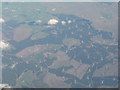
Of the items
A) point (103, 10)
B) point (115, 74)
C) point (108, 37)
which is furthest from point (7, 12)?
point (115, 74)

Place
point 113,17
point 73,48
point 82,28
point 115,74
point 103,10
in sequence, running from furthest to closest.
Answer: point 103,10 < point 113,17 < point 82,28 < point 73,48 < point 115,74

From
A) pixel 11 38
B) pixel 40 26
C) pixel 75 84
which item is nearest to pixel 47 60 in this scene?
pixel 75 84

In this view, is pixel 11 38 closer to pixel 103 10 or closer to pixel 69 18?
pixel 69 18

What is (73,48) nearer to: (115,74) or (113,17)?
(115,74)

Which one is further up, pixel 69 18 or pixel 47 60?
pixel 69 18

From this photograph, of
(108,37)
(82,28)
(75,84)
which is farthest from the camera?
(82,28)

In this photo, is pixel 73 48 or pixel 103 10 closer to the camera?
pixel 73 48
